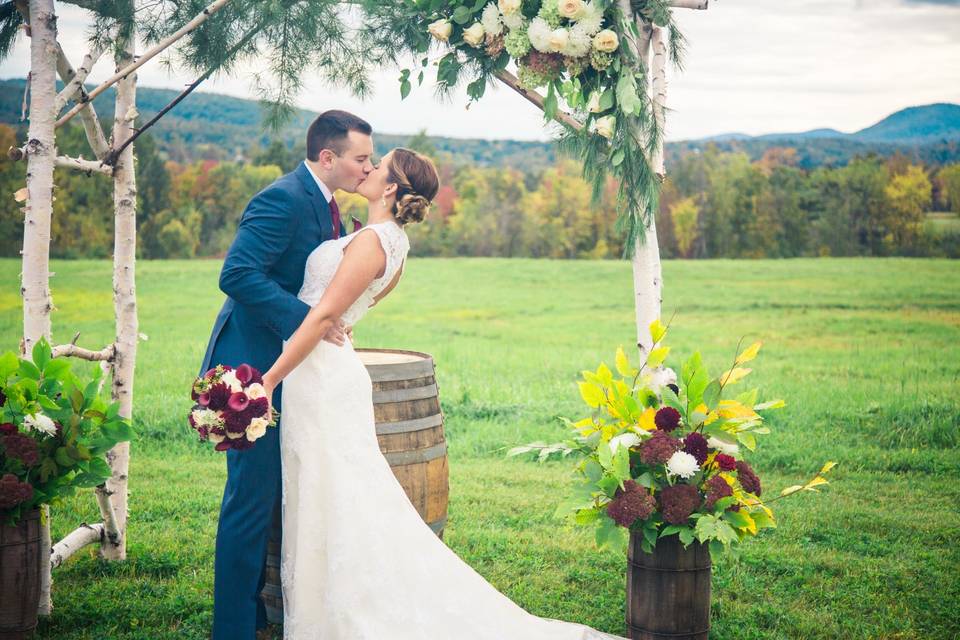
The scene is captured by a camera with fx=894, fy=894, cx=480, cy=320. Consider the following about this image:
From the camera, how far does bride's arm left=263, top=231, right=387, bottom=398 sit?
11.5ft

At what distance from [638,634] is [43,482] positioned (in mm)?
2586

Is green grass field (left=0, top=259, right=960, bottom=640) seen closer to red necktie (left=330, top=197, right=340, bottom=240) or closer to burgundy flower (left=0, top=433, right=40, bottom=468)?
burgundy flower (left=0, top=433, right=40, bottom=468)

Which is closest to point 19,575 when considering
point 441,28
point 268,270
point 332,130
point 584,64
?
point 268,270

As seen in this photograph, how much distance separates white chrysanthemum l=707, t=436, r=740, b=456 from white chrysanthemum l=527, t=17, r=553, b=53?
189 centimetres

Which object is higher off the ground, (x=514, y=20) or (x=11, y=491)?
(x=514, y=20)

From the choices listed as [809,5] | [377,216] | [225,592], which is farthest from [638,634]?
[809,5]

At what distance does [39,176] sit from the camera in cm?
407

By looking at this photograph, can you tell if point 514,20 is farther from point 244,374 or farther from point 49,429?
point 49,429

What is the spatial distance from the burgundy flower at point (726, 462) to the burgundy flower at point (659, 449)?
0.19 metres

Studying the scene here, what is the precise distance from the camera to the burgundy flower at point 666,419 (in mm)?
3664

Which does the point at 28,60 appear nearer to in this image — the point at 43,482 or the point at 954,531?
the point at 43,482

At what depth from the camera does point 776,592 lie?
4699 millimetres

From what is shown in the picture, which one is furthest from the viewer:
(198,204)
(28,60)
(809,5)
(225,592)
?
(198,204)

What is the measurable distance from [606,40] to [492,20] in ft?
1.97
